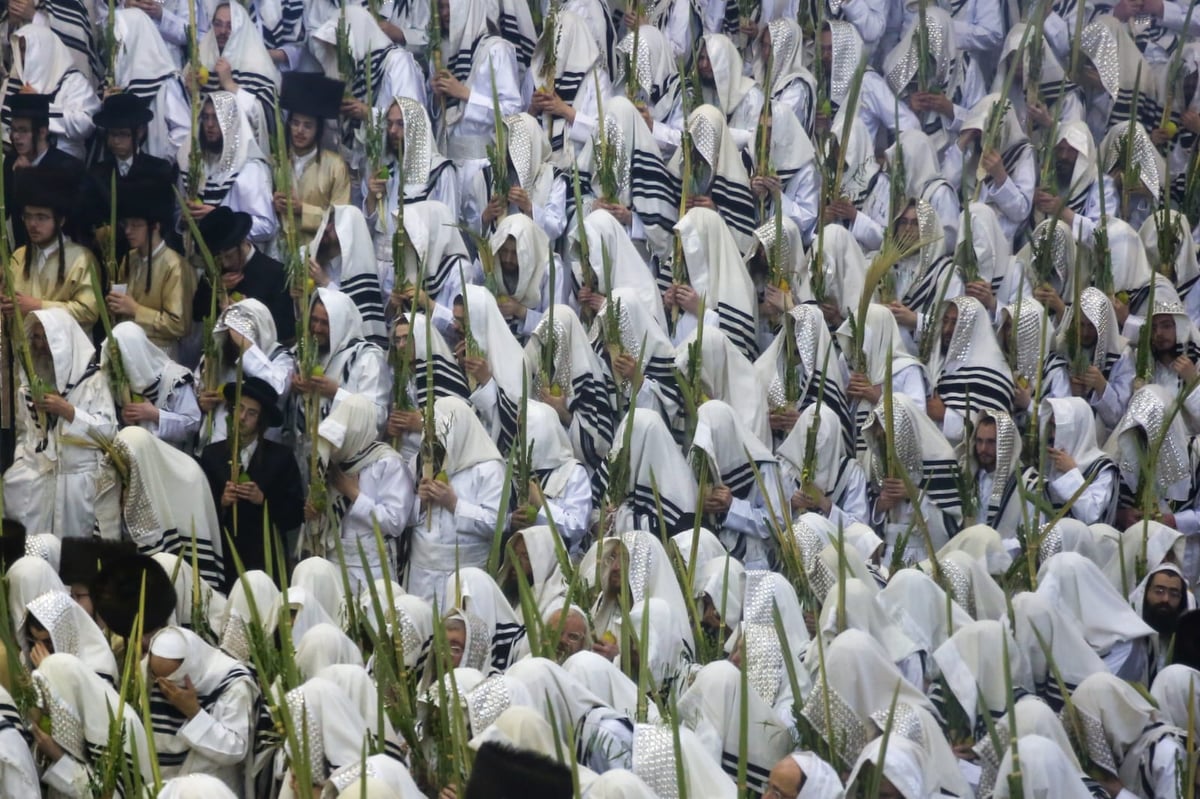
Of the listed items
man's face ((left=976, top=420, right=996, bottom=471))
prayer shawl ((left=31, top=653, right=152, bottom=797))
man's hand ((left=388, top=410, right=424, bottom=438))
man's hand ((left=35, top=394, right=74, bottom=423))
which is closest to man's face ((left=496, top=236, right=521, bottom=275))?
man's hand ((left=388, top=410, right=424, bottom=438))

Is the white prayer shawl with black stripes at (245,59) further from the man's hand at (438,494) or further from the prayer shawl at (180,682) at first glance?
the prayer shawl at (180,682)

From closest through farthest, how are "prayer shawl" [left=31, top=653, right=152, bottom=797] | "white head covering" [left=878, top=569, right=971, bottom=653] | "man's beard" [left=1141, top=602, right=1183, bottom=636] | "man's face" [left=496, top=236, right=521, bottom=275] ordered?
"prayer shawl" [left=31, top=653, right=152, bottom=797], "white head covering" [left=878, top=569, right=971, bottom=653], "man's beard" [left=1141, top=602, right=1183, bottom=636], "man's face" [left=496, top=236, right=521, bottom=275]

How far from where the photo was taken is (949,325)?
12297mm

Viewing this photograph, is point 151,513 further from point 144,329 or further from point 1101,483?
point 1101,483

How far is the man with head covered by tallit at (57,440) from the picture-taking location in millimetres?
10547

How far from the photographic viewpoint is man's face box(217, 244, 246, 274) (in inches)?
456

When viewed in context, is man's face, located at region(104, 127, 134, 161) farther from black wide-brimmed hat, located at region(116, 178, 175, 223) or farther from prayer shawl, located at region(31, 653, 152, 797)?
prayer shawl, located at region(31, 653, 152, 797)

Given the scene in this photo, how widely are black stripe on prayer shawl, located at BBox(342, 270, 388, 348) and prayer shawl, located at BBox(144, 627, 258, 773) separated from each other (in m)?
3.08

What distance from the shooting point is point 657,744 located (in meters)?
8.63

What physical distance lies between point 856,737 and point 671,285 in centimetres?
373

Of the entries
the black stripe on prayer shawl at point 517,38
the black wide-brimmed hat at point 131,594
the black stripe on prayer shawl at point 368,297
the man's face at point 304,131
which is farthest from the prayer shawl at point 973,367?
the black wide-brimmed hat at point 131,594

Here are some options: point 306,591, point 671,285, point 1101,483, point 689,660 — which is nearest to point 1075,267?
point 1101,483

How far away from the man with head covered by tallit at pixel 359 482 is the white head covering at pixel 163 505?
1.69 feet

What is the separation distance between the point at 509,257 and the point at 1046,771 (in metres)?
4.42
